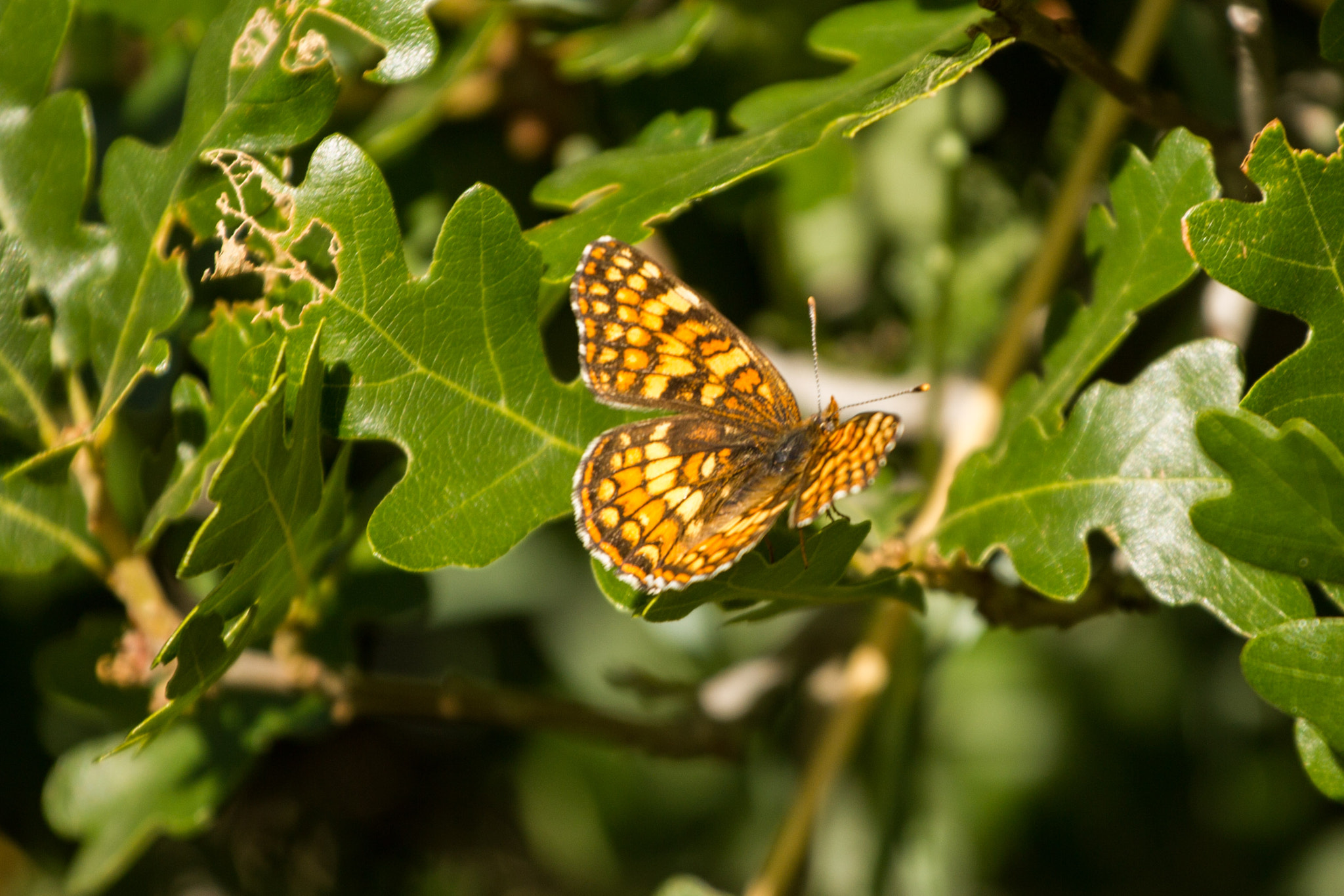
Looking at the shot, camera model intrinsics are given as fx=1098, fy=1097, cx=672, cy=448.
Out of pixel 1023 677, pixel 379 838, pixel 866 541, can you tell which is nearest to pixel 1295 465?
pixel 866 541

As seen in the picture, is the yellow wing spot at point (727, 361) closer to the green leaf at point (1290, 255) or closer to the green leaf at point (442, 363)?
the green leaf at point (442, 363)

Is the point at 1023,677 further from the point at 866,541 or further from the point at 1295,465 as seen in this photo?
the point at 1295,465

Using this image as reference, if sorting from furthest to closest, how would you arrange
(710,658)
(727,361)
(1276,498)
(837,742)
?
1. (710,658)
2. (837,742)
3. (727,361)
4. (1276,498)

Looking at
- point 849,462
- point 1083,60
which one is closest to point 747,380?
point 849,462

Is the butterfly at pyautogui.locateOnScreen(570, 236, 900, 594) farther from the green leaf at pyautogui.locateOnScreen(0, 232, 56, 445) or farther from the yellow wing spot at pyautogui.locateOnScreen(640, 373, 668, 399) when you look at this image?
the green leaf at pyautogui.locateOnScreen(0, 232, 56, 445)

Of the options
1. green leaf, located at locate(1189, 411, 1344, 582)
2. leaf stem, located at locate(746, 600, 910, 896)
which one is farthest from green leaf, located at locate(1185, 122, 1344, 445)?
leaf stem, located at locate(746, 600, 910, 896)

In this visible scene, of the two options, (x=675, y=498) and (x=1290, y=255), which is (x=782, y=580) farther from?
(x=1290, y=255)

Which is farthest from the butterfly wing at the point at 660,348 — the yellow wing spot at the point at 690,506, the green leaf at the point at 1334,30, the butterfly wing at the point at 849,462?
the green leaf at the point at 1334,30

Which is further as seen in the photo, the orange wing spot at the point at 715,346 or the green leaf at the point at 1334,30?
the orange wing spot at the point at 715,346
